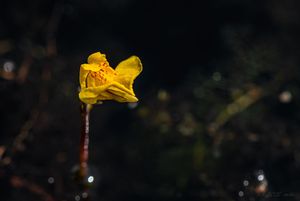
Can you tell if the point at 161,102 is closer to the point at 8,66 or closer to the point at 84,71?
the point at 8,66

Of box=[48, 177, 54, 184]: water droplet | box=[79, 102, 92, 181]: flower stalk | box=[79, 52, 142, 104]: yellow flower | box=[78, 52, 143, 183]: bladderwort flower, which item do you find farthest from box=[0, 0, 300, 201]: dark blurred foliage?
box=[79, 52, 142, 104]: yellow flower

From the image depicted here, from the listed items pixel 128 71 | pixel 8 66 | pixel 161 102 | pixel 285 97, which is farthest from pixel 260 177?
pixel 8 66

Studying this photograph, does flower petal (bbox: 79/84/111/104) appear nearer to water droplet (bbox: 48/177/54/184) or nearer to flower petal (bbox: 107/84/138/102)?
flower petal (bbox: 107/84/138/102)

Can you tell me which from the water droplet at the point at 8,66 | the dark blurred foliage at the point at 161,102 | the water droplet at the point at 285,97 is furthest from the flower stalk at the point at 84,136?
the water droplet at the point at 285,97

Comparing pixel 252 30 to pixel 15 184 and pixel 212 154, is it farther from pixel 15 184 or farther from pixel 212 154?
pixel 15 184

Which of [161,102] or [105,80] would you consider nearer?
[105,80]

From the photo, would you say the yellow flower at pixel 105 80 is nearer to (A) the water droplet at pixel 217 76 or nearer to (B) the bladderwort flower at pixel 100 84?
(B) the bladderwort flower at pixel 100 84
